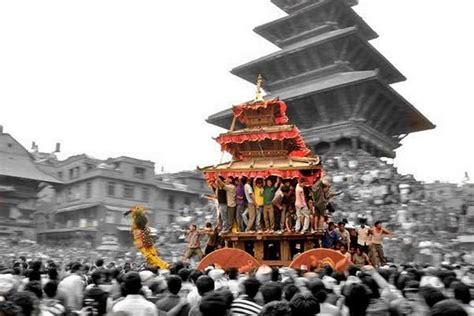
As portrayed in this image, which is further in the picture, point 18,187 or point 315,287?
point 18,187

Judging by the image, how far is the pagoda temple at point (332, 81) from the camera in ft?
101

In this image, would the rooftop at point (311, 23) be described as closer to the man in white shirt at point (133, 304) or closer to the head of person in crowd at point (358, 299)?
the head of person in crowd at point (358, 299)

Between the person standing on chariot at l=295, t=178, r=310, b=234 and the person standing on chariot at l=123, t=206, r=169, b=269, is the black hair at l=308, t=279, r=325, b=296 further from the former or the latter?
the person standing on chariot at l=123, t=206, r=169, b=269

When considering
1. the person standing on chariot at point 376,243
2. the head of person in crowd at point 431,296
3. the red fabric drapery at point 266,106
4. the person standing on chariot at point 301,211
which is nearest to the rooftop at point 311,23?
the red fabric drapery at point 266,106

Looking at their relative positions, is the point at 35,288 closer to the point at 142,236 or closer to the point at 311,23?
the point at 142,236

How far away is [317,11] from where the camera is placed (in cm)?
3559

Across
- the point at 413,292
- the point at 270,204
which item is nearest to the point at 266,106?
the point at 270,204

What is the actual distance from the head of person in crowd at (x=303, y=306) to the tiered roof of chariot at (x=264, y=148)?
8.62 m

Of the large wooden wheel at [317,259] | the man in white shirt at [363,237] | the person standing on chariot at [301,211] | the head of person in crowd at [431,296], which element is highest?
the person standing on chariot at [301,211]

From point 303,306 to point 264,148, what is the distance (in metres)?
9.85

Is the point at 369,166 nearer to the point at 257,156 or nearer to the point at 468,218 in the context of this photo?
the point at 468,218

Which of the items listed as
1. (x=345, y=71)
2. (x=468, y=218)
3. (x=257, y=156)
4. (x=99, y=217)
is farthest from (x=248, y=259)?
(x=99, y=217)

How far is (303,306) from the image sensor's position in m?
4.03

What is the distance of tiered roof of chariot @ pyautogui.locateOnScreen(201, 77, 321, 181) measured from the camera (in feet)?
42.7
